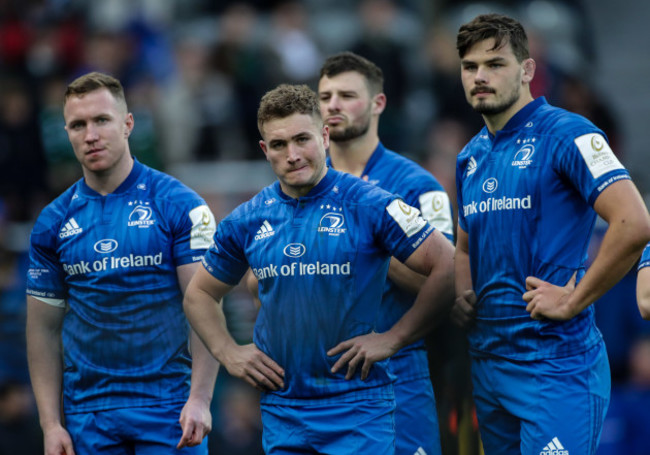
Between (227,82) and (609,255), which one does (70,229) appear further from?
(227,82)

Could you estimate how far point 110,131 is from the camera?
551 cm

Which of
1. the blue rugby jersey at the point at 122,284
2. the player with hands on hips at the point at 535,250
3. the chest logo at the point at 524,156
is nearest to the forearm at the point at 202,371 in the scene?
the blue rugby jersey at the point at 122,284

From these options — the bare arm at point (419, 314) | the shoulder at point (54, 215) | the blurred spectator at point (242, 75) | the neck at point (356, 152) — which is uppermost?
the blurred spectator at point (242, 75)

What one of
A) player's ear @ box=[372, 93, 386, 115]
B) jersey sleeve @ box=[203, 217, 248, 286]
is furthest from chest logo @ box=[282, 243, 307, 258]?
player's ear @ box=[372, 93, 386, 115]

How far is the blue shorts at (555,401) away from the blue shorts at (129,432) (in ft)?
5.55

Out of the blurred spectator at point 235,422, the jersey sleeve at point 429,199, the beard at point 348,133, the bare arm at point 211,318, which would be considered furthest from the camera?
the blurred spectator at point 235,422

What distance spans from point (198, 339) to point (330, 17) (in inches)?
408

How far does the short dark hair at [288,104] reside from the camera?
16.3ft

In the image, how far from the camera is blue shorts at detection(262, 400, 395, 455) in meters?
4.81

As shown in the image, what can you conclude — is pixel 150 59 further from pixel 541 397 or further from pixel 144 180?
pixel 541 397

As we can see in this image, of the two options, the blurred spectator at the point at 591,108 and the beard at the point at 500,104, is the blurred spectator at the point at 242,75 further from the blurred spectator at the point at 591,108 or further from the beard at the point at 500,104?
the beard at the point at 500,104

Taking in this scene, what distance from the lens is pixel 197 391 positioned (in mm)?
5328

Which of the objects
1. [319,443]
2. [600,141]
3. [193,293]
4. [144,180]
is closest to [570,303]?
[600,141]

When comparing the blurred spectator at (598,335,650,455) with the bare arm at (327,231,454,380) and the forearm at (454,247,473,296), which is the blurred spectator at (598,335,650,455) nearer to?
the forearm at (454,247,473,296)
